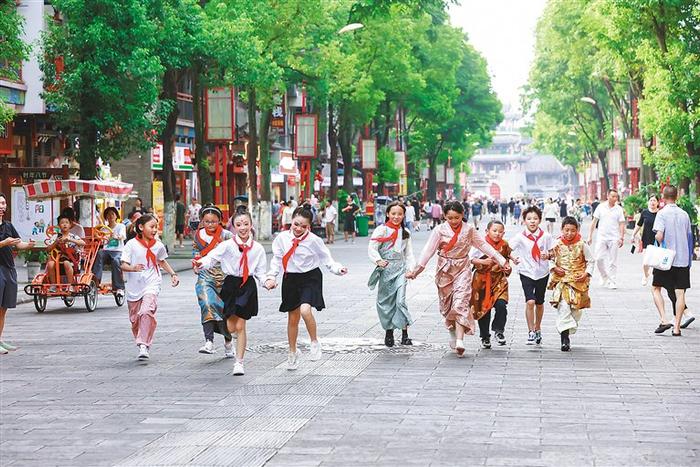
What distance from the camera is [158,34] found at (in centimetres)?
2997

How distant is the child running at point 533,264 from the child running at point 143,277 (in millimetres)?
3609

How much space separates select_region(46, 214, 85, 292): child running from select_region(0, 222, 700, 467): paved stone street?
9.15 feet

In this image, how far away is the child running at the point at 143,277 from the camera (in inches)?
527

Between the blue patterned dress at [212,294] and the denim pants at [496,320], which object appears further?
the denim pants at [496,320]

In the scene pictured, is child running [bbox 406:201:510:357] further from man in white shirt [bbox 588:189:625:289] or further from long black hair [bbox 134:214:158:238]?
man in white shirt [bbox 588:189:625:289]

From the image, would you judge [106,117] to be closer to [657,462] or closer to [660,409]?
[660,409]

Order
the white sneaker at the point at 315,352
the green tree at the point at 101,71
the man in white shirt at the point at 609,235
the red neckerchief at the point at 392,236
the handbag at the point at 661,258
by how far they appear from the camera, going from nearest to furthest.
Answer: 1. the white sneaker at the point at 315,352
2. the red neckerchief at the point at 392,236
3. the handbag at the point at 661,258
4. the man in white shirt at the point at 609,235
5. the green tree at the point at 101,71

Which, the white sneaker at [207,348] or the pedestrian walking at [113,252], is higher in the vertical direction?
the pedestrian walking at [113,252]

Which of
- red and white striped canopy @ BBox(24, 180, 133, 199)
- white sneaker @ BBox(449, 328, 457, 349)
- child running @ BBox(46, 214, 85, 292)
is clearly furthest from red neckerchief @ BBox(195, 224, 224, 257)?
red and white striped canopy @ BBox(24, 180, 133, 199)

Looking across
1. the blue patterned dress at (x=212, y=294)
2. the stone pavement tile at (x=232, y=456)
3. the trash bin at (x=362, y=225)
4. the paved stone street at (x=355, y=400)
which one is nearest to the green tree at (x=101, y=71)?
the paved stone street at (x=355, y=400)

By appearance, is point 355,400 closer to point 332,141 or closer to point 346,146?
point 332,141

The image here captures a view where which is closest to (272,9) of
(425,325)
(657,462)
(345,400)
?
(425,325)

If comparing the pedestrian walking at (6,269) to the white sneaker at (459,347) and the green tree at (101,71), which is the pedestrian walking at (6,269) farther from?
the green tree at (101,71)

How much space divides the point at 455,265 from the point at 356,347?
4.71 feet
